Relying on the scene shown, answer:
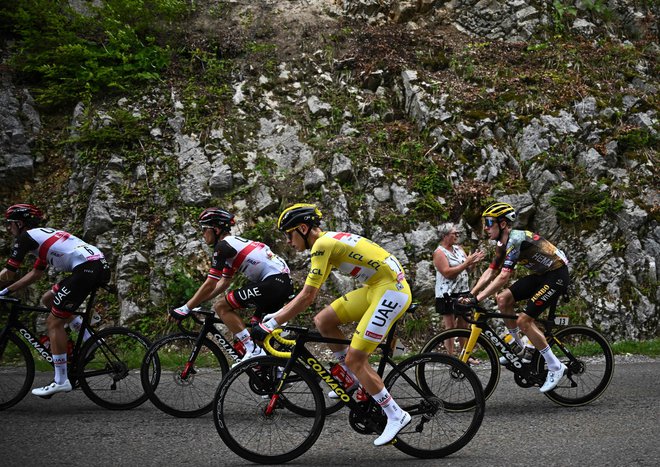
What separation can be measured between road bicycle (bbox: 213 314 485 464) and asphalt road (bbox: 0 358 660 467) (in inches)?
7.5

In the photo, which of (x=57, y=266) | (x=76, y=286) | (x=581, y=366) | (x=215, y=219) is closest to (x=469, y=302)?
(x=581, y=366)

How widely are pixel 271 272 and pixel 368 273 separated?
211 cm

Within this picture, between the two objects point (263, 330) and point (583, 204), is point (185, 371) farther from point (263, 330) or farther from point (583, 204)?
point (583, 204)

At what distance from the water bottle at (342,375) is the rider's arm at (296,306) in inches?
29.0

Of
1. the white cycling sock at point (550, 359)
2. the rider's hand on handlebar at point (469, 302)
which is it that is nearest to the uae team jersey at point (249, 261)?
the rider's hand on handlebar at point (469, 302)

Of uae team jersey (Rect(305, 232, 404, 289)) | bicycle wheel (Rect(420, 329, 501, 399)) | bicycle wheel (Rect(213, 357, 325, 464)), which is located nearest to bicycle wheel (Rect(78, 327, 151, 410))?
bicycle wheel (Rect(213, 357, 325, 464))

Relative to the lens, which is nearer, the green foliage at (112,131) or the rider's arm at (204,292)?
the rider's arm at (204,292)

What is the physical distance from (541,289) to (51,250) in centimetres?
604

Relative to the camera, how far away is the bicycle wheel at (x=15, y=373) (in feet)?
20.9

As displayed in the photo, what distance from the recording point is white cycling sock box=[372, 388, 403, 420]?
4664 mm

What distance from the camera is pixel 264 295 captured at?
6.63 metres

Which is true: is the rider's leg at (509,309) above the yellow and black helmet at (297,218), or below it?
below

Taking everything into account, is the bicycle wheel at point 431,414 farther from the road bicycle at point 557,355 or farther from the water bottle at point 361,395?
the road bicycle at point 557,355

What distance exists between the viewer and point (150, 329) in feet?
33.3
